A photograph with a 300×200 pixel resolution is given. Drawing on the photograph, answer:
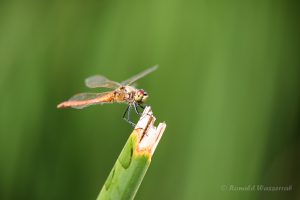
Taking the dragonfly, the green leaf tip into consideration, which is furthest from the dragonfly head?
the green leaf tip

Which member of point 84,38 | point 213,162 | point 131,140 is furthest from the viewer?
point 84,38

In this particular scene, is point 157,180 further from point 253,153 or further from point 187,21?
point 187,21

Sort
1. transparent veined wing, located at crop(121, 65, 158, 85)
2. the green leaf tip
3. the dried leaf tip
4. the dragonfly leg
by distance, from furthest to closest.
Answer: transparent veined wing, located at crop(121, 65, 158, 85)
the dragonfly leg
the dried leaf tip
the green leaf tip

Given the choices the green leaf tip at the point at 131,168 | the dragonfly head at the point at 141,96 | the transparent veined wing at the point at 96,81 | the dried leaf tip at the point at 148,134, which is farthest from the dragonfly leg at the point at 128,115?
the green leaf tip at the point at 131,168

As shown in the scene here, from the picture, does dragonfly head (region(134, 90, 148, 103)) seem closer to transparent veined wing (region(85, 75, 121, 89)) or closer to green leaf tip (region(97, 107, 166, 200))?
transparent veined wing (region(85, 75, 121, 89))

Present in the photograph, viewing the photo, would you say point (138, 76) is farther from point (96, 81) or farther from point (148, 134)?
point (148, 134)

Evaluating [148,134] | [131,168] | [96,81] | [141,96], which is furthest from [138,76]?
[131,168]

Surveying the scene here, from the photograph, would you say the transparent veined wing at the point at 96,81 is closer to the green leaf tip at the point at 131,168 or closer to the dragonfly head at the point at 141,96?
the dragonfly head at the point at 141,96

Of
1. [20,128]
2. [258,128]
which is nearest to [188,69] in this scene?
[258,128]
